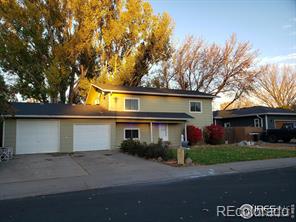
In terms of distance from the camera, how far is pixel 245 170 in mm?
11625

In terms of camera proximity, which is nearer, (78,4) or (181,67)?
(78,4)

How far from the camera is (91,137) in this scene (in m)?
20.0

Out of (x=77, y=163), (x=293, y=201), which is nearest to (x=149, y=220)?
(x=293, y=201)

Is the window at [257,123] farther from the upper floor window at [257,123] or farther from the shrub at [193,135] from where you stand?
the shrub at [193,135]

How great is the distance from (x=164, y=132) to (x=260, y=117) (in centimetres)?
1304

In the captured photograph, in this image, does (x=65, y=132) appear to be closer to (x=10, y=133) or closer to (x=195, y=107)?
(x=10, y=133)

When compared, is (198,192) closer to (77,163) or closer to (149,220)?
(149,220)

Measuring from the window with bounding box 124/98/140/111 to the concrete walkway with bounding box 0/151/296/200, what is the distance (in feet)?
28.8

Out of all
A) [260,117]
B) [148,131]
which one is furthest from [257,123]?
[148,131]

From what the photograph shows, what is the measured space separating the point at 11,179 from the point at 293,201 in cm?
940

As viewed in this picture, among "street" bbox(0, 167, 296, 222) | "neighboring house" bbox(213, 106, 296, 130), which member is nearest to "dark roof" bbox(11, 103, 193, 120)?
"neighboring house" bbox(213, 106, 296, 130)

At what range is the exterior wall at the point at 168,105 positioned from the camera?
22672 mm

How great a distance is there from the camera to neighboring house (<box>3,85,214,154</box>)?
59.3 ft

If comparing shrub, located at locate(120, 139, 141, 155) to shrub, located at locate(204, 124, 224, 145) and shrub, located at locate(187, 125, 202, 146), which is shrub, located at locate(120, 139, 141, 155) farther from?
shrub, located at locate(204, 124, 224, 145)
